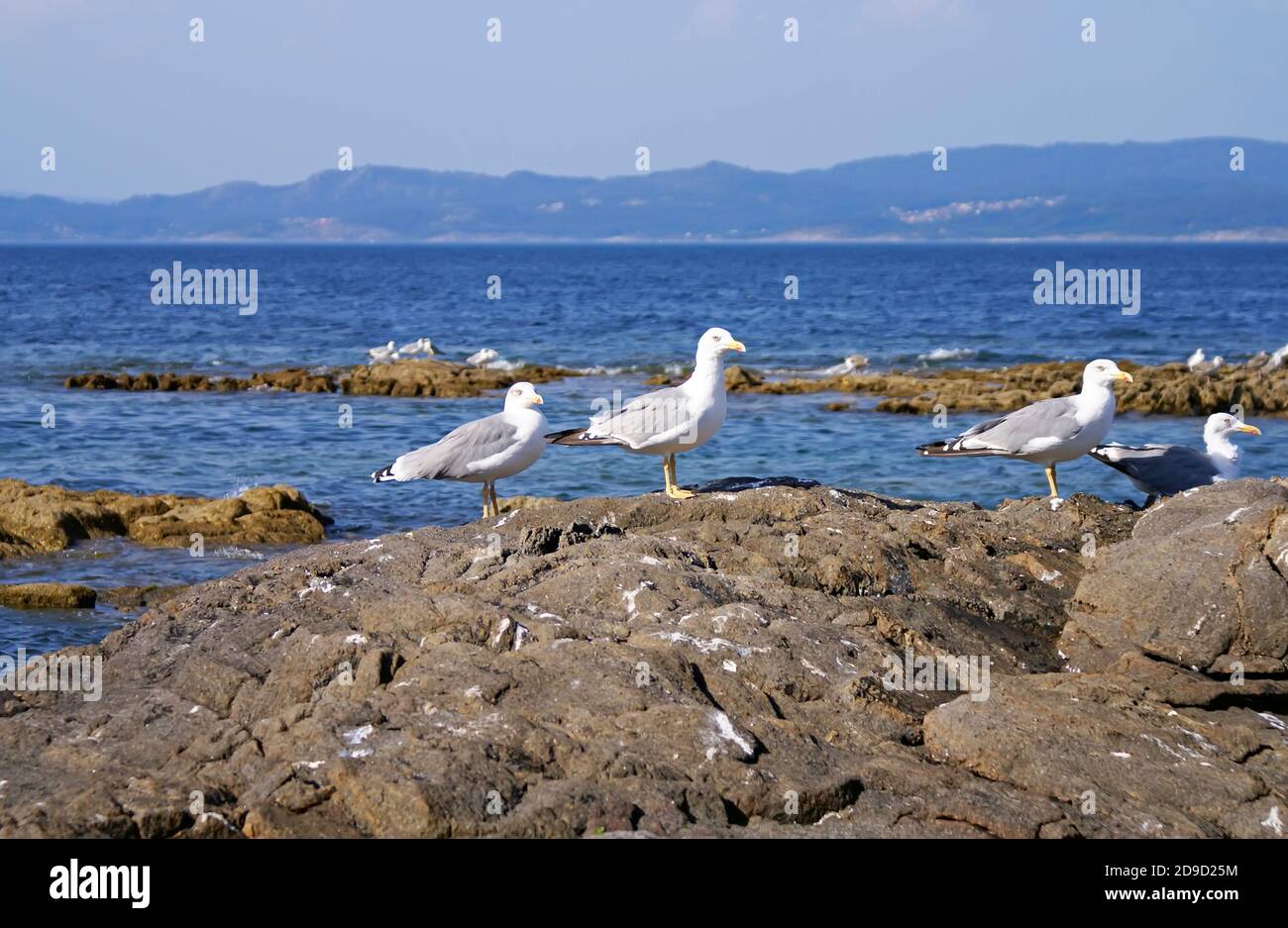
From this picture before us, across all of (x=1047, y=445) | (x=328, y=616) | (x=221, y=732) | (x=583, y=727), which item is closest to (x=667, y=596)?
(x=583, y=727)

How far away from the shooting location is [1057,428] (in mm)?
10539

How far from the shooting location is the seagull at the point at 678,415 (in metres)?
9.73

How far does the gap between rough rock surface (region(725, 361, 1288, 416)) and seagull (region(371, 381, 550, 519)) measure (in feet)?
55.1

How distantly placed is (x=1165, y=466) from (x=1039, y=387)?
59.3 feet

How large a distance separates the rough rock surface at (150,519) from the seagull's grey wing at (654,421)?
619 cm

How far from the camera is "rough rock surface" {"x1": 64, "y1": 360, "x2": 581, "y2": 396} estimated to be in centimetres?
3025

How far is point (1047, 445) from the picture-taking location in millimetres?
10547

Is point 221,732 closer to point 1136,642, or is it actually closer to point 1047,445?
point 1136,642

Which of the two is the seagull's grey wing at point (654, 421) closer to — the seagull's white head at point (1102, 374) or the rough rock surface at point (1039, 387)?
the seagull's white head at point (1102, 374)

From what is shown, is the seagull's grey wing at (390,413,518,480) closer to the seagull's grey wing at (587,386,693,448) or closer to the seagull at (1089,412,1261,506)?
the seagull's grey wing at (587,386,693,448)

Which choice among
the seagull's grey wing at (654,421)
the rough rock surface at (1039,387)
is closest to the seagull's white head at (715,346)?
the seagull's grey wing at (654,421)

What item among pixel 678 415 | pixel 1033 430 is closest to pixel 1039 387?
pixel 1033 430
